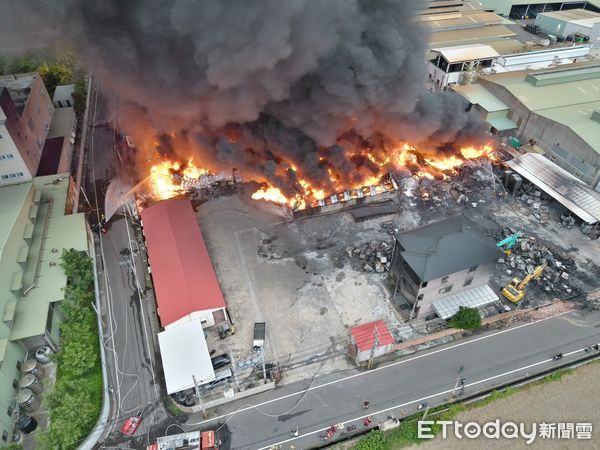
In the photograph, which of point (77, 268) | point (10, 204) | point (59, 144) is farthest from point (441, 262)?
point (59, 144)

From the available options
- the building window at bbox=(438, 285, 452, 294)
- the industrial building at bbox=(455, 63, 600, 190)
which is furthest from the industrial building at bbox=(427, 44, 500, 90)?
the building window at bbox=(438, 285, 452, 294)

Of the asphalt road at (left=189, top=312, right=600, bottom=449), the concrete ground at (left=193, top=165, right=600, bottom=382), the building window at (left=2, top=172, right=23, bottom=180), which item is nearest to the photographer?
the asphalt road at (left=189, top=312, right=600, bottom=449)

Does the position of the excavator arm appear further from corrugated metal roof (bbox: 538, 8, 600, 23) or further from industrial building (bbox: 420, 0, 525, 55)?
corrugated metal roof (bbox: 538, 8, 600, 23)

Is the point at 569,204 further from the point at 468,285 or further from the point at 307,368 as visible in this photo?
the point at 307,368

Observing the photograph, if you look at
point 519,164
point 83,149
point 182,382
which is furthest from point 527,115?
point 83,149

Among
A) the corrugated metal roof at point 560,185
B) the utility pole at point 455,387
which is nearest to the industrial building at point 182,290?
the utility pole at point 455,387
